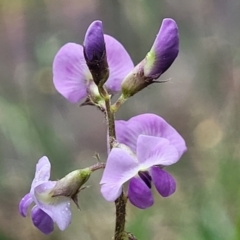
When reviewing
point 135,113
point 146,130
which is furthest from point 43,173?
point 135,113

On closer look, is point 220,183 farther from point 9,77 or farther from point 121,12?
point 9,77

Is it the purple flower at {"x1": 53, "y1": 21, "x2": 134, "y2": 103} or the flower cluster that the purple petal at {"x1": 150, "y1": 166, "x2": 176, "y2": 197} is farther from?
the purple flower at {"x1": 53, "y1": 21, "x2": 134, "y2": 103}

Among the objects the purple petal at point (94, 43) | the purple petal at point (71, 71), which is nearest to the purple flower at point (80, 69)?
the purple petal at point (71, 71)

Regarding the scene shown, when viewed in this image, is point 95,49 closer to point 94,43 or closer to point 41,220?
point 94,43

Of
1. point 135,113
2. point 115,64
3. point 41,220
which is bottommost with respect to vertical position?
point 135,113

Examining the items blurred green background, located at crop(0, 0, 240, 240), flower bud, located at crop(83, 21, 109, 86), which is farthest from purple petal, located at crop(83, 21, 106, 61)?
blurred green background, located at crop(0, 0, 240, 240)

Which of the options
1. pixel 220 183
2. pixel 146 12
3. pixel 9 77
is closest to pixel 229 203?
pixel 220 183
